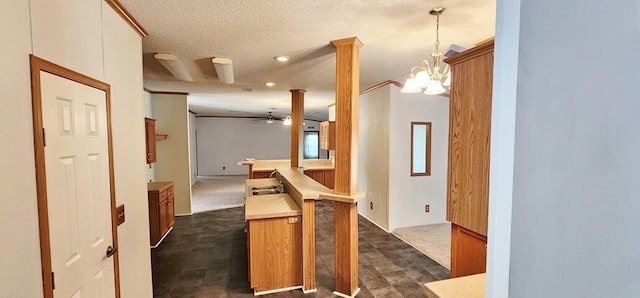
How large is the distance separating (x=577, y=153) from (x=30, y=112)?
173 cm

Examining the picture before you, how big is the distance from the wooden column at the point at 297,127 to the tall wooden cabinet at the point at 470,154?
11.4 ft

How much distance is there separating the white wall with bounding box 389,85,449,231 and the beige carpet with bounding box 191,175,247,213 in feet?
11.6

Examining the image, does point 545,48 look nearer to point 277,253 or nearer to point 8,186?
point 8,186

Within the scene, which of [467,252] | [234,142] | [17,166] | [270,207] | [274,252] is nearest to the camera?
[17,166]

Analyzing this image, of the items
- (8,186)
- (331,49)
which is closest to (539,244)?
(8,186)

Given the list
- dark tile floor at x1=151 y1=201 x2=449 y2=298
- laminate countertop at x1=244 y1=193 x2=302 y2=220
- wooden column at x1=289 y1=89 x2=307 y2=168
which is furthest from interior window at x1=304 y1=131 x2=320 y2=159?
laminate countertop at x1=244 y1=193 x2=302 y2=220

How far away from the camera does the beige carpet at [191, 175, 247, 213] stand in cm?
615

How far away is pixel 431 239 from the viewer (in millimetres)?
4090

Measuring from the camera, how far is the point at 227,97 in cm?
594

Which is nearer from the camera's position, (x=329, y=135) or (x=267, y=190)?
(x=329, y=135)

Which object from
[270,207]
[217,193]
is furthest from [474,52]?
[217,193]

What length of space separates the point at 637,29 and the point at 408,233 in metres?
4.27

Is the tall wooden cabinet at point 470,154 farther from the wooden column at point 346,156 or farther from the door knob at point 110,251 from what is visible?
the door knob at point 110,251

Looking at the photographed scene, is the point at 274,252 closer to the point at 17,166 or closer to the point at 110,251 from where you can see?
the point at 110,251
